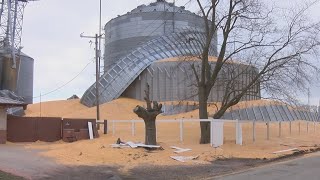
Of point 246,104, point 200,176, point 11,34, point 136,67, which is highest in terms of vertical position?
point 11,34

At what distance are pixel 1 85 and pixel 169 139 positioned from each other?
107 ft

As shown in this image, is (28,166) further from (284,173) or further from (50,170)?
(284,173)

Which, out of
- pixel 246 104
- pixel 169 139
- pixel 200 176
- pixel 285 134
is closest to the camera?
pixel 200 176

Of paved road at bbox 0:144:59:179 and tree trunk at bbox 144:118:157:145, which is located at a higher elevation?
tree trunk at bbox 144:118:157:145

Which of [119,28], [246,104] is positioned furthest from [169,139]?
[119,28]

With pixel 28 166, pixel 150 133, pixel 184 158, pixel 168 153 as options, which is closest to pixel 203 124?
pixel 150 133

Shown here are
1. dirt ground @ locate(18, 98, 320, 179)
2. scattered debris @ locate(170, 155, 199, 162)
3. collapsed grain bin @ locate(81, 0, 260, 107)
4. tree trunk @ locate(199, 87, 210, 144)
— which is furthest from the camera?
collapsed grain bin @ locate(81, 0, 260, 107)

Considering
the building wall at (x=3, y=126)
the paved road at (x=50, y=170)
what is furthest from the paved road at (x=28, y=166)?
the building wall at (x=3, y=126)

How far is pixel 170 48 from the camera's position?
6569 cm

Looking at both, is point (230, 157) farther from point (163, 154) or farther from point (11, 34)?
point (11, 34)

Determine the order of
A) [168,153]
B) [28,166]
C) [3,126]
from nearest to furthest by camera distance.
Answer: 1. [28,166]
2. [168,153]
3. [3,126]

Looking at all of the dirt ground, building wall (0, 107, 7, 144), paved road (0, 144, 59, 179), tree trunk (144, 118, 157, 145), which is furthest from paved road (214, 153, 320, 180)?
building wall (0, 107, 7, 144)

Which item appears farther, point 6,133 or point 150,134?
A: point 6,133

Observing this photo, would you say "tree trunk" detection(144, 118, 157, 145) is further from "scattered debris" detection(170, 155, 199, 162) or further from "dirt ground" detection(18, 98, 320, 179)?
"scattered debris" detection(170, 155, 199, 162)
